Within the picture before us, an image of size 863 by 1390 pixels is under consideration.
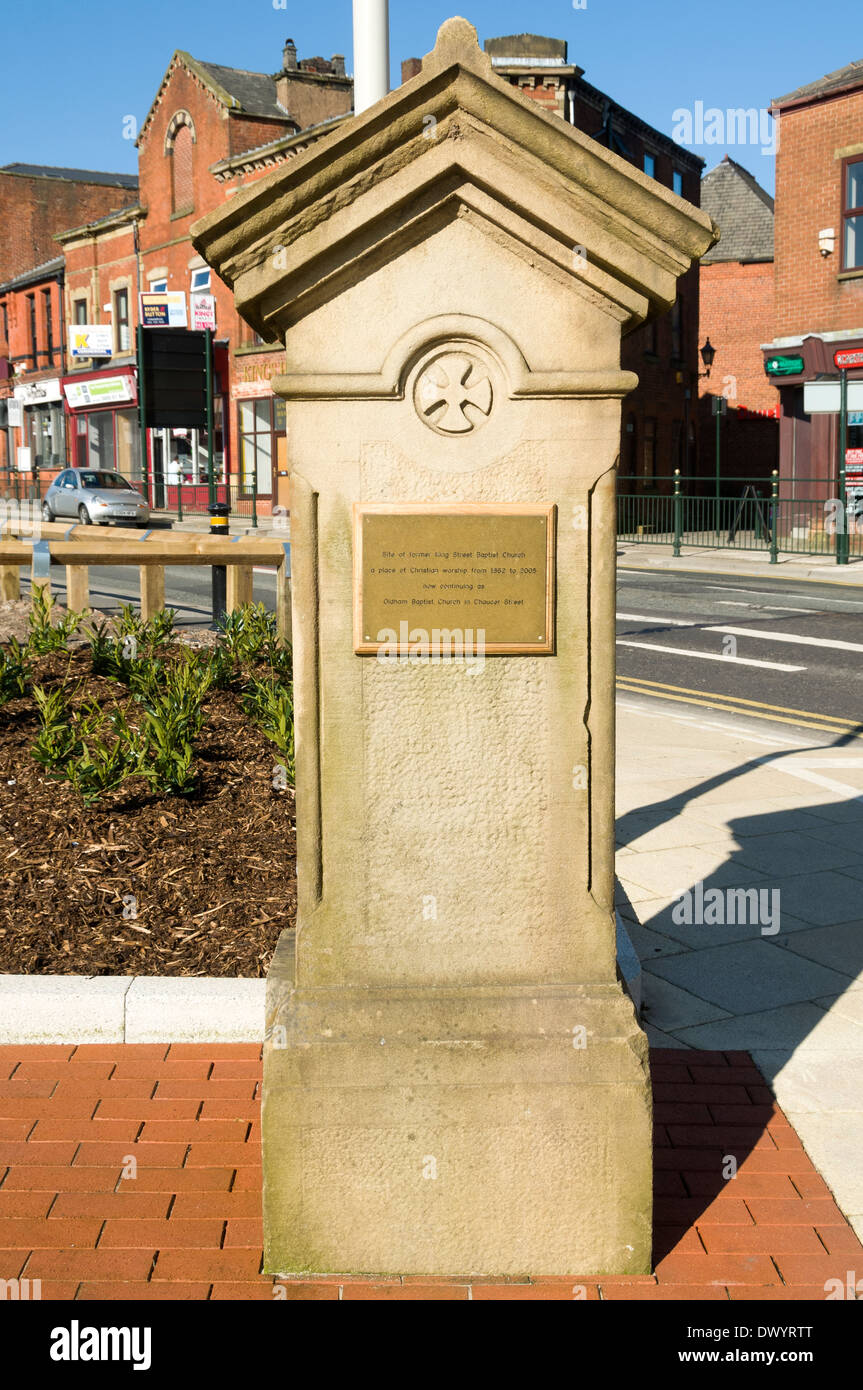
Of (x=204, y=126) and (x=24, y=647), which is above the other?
(x=204, y=126)

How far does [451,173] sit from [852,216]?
26.4 metres

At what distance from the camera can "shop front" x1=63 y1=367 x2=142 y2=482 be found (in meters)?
42.8

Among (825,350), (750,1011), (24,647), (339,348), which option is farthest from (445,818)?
(825,350)

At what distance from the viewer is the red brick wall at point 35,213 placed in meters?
56.1

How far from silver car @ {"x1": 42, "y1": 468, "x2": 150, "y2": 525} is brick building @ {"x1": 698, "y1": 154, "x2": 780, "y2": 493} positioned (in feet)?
68.4

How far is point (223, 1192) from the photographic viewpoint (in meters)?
3.53

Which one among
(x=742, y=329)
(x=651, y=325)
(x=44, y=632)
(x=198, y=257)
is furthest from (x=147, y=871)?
(x=742, y=329)

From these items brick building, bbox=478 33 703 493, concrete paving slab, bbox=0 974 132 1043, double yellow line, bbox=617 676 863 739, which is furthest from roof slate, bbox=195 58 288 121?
concrete paving slab, bbox=0 974 132 1043

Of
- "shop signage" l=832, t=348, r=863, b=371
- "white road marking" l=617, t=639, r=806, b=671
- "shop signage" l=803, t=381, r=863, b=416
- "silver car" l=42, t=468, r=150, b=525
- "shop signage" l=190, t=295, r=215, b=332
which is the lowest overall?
"white road marking" l=617, t=639, r=806, b=671

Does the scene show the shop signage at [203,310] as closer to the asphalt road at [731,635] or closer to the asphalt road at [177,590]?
the asphalt road at [177,590]

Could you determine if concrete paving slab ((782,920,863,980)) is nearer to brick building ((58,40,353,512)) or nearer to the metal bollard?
the metal bollard
